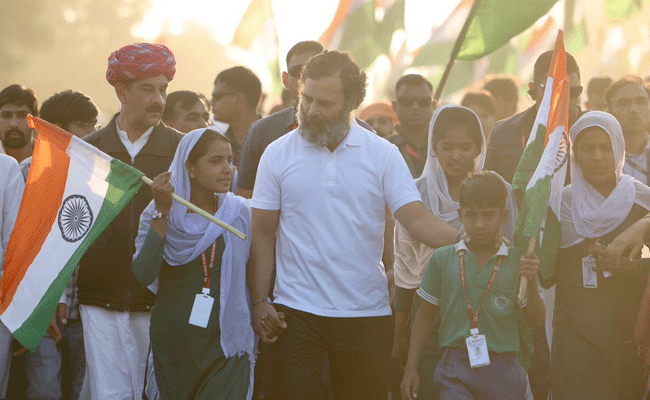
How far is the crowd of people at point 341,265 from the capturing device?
6668mm

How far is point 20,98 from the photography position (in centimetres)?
989

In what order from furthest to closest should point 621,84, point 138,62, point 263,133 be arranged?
1. point 621,84
2. point 263,133
3. point 138,62

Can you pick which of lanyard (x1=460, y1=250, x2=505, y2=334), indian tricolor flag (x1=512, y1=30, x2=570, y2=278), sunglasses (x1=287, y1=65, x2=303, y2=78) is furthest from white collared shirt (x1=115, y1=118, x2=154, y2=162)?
indian tricolor flag (x1=512, y1=30, x2=570, y2=278)

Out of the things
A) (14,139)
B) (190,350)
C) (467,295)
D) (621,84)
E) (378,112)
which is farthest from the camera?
→ (378,112)

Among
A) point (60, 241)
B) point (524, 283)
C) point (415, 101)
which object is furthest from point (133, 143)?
point (415, 101)

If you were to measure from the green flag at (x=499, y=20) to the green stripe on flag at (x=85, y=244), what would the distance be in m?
4.13

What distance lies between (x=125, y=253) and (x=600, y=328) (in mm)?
2888

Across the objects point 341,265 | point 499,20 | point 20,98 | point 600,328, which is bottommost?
point 600,328

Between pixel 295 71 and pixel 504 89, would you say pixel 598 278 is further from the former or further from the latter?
pixel 504 89

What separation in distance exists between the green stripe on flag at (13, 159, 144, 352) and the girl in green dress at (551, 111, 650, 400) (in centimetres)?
265

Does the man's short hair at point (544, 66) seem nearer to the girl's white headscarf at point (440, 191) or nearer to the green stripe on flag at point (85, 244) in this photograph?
the girl's white headscarf at point (440, 191)

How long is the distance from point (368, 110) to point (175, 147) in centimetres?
654

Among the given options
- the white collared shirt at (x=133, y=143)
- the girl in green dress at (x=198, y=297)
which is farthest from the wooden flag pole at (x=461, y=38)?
the girl in green dress at (x=198, y=297)

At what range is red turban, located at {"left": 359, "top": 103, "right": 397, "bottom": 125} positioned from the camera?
1388 cm
